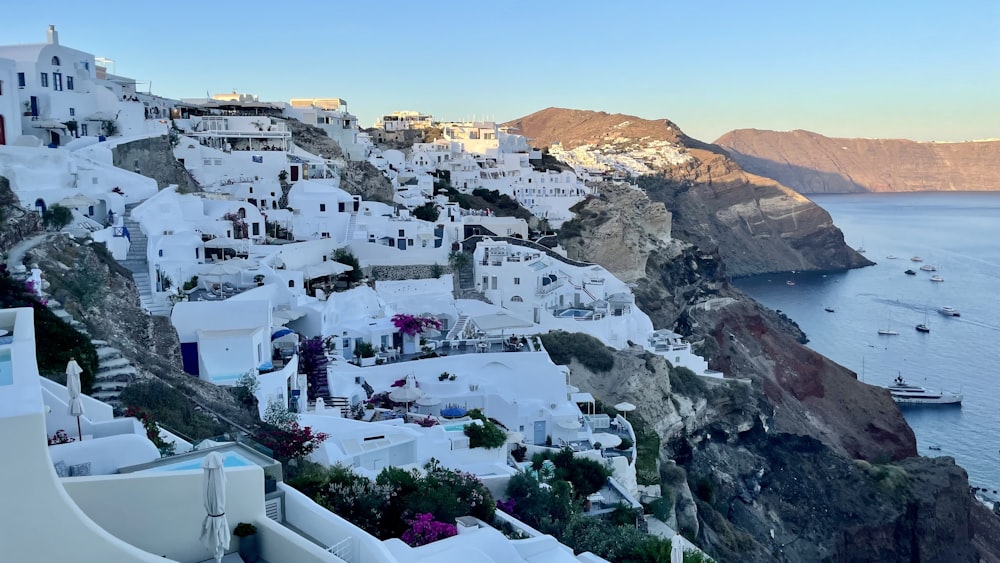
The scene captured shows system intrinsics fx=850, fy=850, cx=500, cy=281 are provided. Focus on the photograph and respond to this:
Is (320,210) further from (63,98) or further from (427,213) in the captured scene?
(63,98)

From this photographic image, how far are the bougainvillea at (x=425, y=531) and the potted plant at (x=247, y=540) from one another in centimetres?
232

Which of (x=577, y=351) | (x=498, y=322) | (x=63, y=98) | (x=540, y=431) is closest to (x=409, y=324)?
(x=498, y=322)

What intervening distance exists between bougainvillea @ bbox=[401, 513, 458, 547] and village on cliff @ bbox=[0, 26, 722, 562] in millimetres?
112

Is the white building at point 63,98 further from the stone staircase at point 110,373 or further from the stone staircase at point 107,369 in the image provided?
the stone staircase at point 110,373

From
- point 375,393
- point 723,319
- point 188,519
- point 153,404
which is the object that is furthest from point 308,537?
point 723,319

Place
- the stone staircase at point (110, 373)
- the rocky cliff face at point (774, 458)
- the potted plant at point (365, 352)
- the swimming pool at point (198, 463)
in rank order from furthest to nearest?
the rocky cliff face at point (774, 458) → the potted plant at point (365, 352) → the stone staircase at point (110, 373) → the swimming pool at point (198, 463)

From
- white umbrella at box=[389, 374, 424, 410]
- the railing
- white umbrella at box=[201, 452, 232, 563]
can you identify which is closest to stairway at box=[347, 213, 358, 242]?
white umbrella at box=[389, 374, 424, 410]

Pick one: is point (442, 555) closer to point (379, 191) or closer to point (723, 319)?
point (379, 191)

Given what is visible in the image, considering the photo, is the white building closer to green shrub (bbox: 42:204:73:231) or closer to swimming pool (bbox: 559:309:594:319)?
green shrub (bbox: 42:204:73:231)

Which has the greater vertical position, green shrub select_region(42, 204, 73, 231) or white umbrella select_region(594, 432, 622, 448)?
green shrub select_region(42, 204, 73, 231)

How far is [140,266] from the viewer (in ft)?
57.8

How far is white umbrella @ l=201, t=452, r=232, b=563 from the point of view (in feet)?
17.2

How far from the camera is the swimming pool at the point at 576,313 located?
23562mm

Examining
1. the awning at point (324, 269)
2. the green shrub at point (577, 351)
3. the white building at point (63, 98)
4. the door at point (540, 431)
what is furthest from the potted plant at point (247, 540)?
the white building at point (63, 98)
